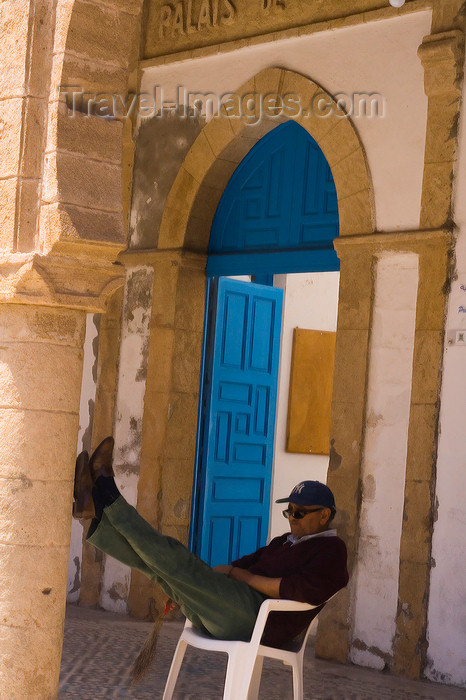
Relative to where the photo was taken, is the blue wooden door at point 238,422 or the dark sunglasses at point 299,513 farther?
the blue wooden door at point 238,422

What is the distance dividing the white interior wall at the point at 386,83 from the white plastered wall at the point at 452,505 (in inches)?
13.4

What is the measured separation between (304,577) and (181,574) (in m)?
0.51

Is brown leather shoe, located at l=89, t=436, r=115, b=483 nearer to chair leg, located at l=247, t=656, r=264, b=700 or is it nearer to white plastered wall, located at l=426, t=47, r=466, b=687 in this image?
→ chair leg, located at l=247, t=656, r=264, b=700

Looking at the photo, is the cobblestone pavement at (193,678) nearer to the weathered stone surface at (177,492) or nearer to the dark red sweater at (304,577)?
the weathered stone surface at (177,492)

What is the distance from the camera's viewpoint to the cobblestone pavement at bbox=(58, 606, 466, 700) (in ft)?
17.4

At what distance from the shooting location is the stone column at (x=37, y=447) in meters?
3.77

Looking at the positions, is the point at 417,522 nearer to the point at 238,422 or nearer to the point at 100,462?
the point at 238,422

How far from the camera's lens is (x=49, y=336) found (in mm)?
3873

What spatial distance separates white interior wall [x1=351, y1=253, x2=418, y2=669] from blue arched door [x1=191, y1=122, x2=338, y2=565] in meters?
0.75

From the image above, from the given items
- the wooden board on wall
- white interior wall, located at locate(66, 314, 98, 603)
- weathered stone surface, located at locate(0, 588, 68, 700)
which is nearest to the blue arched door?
white interior wall, located at locate(66, 314, 98, 603)

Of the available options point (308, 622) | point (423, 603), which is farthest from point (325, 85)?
point (308, 622)

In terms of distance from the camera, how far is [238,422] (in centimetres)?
790

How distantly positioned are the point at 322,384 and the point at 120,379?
2494 mm

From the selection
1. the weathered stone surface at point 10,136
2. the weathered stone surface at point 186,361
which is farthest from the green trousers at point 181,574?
the weathered stone surface at point 186,361
